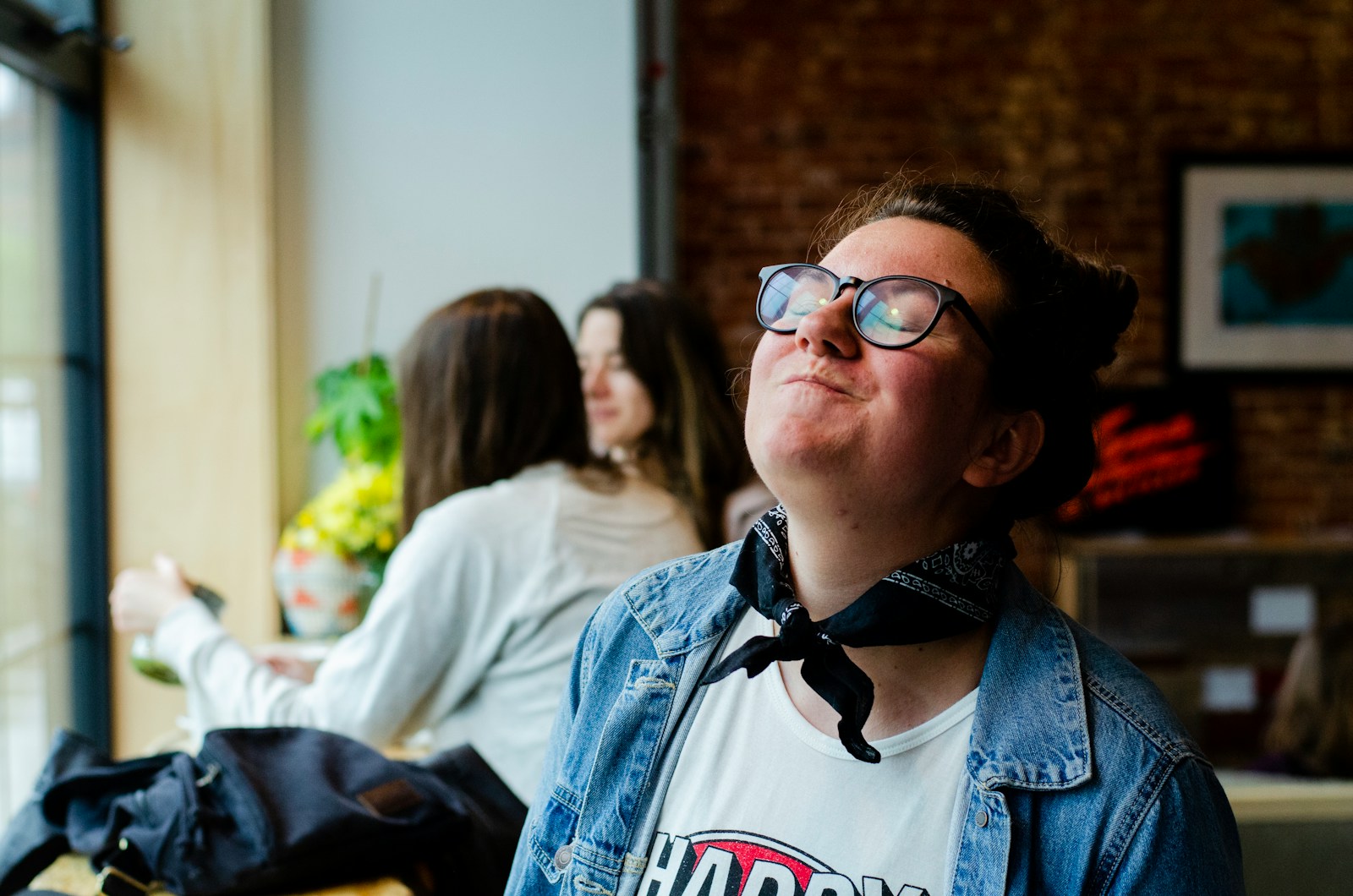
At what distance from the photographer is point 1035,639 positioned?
0.90 meters

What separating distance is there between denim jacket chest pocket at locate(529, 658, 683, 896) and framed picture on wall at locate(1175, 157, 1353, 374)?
4163mm

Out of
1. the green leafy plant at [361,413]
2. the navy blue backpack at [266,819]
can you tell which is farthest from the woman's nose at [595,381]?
the navy blue backpack at [266,819]

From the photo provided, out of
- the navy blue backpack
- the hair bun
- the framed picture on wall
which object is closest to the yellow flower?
the navy blue backpack

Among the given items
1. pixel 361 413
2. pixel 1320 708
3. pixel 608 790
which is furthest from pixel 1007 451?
pixel 1320 708

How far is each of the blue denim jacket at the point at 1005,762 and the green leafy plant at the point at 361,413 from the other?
6.01 ft

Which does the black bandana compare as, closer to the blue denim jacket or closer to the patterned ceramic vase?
the blue denim jacket

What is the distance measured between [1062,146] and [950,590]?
411cm

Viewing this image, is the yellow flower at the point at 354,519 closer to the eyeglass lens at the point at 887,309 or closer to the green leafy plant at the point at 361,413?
the green leafy plant at the point at 361,413

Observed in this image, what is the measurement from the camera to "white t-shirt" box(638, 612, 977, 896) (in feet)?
2.77

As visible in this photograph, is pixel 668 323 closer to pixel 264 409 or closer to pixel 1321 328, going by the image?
pixel 264 409

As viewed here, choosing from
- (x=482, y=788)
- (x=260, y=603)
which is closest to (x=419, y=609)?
(x=482, y=788)

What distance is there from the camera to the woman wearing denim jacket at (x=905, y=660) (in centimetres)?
82

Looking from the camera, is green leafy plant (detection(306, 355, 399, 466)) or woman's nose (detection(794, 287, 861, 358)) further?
green leafy plant (detection(306, 355, 399, 466))

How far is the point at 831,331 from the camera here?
0.87m
